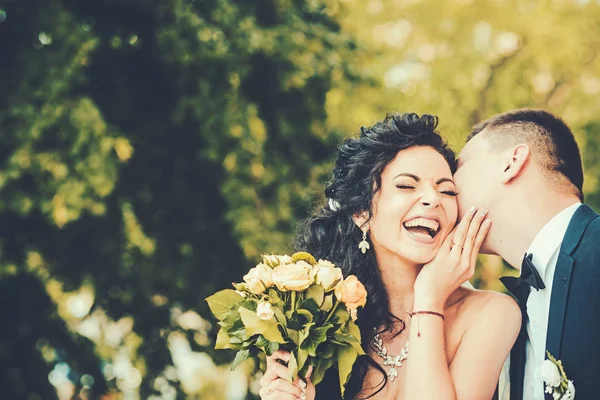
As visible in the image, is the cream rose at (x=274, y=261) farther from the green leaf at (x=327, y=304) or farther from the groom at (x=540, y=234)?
the groom at (x=540, y=234)

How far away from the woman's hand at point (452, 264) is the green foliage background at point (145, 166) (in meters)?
2.30

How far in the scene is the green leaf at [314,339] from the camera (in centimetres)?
324

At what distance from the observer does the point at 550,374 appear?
3.17 meters

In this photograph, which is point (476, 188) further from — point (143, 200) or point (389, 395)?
point (143, 200)

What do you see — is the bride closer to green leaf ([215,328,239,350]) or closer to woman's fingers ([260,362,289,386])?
woman's fingers ([260,362,289,386])

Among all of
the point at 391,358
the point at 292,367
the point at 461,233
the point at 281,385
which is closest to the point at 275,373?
the point at 281,385

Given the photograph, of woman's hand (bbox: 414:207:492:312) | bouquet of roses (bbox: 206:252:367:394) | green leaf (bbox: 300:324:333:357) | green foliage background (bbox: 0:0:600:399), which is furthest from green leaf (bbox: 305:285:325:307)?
green foliage background (bbox: 0:0:600:399)

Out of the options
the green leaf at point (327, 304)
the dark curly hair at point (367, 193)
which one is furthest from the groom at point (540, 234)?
the green leaf at point (327, 304)

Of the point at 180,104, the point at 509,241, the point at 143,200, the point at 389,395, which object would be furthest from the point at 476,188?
the point at 143,200

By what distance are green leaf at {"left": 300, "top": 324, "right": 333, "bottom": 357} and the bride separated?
0.45 feet

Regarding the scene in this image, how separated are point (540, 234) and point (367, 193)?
85 cm

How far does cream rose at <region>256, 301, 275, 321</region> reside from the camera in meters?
3.24

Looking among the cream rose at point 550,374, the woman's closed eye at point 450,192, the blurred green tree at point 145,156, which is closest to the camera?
the cream rose at point 550,374

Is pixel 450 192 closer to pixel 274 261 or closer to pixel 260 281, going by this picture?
pixel 274 261
